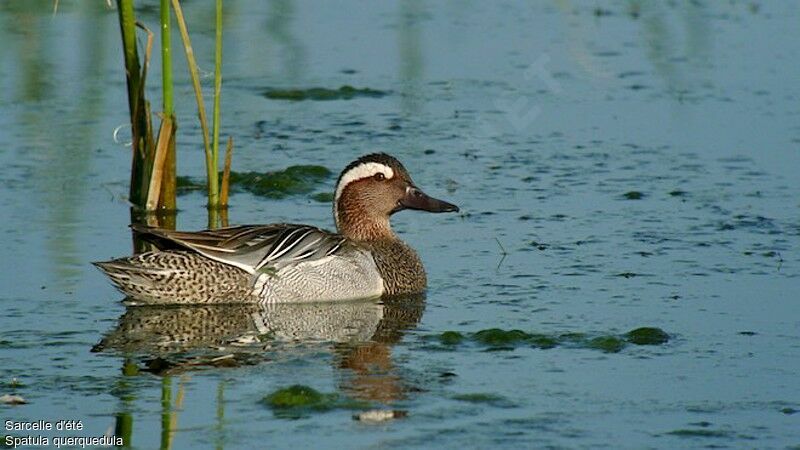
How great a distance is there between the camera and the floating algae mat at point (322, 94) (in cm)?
1471

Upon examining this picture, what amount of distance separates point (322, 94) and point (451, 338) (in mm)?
6111

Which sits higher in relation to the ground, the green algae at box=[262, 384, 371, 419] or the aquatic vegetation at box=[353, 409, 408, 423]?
the green algae at box=[262, 384, 371, 419]

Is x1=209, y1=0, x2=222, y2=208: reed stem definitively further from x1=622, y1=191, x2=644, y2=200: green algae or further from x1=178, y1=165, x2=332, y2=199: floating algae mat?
x1=622, y1=191, x2=644, y2=200: green algae

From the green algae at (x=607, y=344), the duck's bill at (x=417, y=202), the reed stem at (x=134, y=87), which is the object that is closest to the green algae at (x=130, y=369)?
the green algae at (x=607, y=344)

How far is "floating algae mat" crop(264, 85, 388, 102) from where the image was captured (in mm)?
14711

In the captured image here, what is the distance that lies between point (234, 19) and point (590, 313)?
29.2ft

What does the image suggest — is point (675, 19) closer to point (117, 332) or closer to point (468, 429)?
point (117, 332)

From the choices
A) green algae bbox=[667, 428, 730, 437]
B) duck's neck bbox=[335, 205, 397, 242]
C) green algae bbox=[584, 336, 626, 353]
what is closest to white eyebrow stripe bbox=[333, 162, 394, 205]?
duck's neck bbox=[335, 205, 397, 242]

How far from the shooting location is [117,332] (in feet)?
29.8

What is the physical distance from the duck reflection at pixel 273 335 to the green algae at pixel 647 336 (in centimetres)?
116

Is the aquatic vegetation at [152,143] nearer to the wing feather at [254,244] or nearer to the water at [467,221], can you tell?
the water at [467,221]

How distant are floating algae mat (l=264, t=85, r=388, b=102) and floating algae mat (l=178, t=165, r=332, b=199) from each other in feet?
7.20

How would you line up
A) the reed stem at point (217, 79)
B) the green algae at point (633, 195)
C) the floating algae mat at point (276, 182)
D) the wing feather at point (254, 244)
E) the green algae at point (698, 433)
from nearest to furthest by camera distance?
the green algae at point (698, 433), the wing feather at point (254, 244), the reed stem at point (217, 79), the green algae at point (633, 195), the floating algae mat at point (276, 182)

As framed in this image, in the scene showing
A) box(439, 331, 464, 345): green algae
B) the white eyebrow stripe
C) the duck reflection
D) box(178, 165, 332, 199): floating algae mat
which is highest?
the white eyebrow stripe
